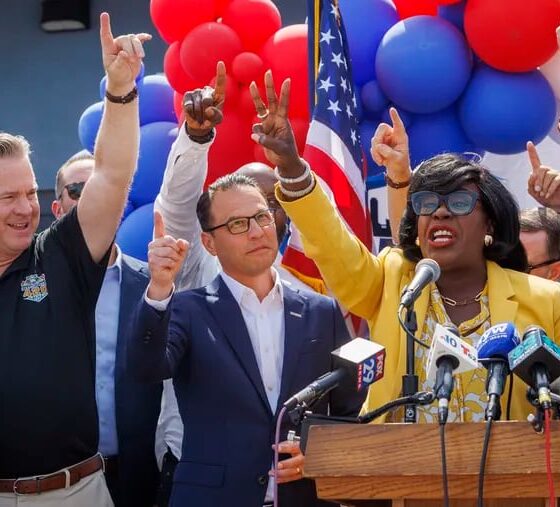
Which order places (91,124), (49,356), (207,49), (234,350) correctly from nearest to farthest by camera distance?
(49,356)
(234,350)
(207,49)
(91,124)

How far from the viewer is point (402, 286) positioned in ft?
11.0

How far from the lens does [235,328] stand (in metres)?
3.58

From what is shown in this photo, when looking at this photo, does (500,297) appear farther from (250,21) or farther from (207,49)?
(250,21)

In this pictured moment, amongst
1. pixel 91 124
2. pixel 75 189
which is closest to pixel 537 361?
pixel 75 189

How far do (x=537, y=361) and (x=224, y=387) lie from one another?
1322 millimetres

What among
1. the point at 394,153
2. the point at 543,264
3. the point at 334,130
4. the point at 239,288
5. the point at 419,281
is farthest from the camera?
the point at 334,130

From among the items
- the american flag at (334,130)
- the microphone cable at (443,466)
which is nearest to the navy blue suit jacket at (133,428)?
the american flag at (334,130)

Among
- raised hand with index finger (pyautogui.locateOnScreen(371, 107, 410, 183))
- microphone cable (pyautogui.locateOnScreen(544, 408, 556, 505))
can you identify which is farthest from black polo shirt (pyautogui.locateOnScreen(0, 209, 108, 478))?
microphone cable (pyautogui.locateOnScreen(544, 408, 556, 505))

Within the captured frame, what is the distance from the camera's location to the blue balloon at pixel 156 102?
6.60m

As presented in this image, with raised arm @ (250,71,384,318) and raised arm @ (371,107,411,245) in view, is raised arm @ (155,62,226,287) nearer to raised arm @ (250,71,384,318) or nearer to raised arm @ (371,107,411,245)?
raised arm @ (371,107,411,245)

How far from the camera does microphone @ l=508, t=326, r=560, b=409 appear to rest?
2371 millimetres

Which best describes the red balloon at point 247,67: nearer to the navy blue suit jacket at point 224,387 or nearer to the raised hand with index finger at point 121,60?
the navy blue suit jacket at point 224,387

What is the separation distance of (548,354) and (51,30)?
9124 mm

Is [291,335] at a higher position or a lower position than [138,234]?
lower
